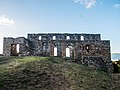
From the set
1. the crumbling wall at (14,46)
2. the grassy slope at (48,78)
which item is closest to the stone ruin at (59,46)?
the crumbling wall at (14,46)

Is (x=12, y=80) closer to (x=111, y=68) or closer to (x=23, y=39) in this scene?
(x=111, y=68)

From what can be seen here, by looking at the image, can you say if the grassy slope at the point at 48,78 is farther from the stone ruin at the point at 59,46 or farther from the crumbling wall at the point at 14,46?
the crumbling wall at the point at 14,46

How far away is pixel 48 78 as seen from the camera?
16203 millimetres

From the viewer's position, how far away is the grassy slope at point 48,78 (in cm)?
1466

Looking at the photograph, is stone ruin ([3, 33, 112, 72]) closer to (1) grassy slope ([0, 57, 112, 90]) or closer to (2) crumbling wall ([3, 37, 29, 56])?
(2) crumbling wall ([3, 37, 29, 56])

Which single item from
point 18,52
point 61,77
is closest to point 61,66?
Answer: point 61,77

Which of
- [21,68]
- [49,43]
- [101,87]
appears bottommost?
[101,87]

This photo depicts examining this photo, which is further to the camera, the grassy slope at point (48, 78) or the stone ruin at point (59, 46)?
the stone ruin at point (59, 46)

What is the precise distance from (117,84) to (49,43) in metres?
19.9

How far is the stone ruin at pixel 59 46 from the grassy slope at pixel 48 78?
869 cm

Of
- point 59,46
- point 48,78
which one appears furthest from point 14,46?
point 48,78

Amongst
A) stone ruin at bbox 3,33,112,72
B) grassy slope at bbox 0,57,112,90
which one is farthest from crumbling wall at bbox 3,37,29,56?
grassy slope at bbox 0,57,112,90

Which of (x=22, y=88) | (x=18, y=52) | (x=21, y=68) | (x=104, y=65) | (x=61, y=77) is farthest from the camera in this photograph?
(x=18, y=52)

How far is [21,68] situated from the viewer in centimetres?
1819
